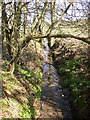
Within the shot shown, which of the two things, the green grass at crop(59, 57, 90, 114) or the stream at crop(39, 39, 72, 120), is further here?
the green grass at crop(59, 57, 90, 114)

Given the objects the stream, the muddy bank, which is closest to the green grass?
the muddy bank

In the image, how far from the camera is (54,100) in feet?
28.8

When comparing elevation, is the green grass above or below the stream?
above

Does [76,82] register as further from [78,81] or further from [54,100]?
[54,100]

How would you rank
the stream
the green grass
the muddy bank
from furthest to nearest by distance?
the green grass, the stream, the muddy bank

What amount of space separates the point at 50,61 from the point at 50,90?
571 cm

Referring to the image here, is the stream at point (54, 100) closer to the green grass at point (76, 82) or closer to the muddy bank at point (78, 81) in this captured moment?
the muddy bank at point (78, 81)

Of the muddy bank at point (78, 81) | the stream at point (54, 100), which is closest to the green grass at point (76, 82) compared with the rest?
the muddy bank at point (78, 81)

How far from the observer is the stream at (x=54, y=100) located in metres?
7.62

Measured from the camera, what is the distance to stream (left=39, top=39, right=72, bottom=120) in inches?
300

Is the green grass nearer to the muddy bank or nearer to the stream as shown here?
the muddy bank

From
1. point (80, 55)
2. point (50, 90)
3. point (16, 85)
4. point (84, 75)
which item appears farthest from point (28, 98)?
point (80, 55)

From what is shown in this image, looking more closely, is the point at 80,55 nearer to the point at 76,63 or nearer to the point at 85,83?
the point at 76,63

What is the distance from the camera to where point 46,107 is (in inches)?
316
